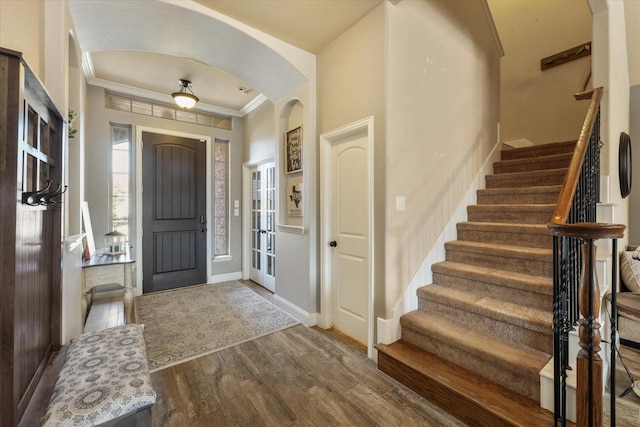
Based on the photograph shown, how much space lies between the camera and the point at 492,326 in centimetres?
203

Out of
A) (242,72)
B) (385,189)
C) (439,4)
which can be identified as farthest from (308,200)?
(439,4)

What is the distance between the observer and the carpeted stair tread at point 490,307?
1.83 m

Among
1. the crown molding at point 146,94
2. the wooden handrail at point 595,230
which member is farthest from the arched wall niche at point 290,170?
the wooden handrail at point 595,230

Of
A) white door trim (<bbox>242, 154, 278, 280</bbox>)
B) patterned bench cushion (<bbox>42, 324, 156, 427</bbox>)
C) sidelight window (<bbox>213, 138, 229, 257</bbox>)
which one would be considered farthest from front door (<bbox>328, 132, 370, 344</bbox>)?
sidelight window (<bbox>213, 138, 229, 257</bbox>)

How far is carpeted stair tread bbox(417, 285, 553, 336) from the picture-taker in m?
1.83

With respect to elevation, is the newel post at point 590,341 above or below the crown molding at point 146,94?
below

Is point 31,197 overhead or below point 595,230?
overhead

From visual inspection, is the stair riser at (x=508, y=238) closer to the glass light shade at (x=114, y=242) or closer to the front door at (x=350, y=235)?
the front door at (x=350, y=235)

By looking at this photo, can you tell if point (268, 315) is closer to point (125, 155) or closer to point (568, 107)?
point (125, 155)

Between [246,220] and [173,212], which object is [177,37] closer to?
[173,212]

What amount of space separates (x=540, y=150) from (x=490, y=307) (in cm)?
266

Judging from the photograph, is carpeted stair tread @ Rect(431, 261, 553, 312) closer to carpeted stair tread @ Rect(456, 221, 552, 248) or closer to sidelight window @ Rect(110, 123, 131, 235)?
carpeted stair tread @ Rect(456, 221, 552, 248)

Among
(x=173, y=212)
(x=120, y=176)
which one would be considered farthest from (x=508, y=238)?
(x=120, y=176)

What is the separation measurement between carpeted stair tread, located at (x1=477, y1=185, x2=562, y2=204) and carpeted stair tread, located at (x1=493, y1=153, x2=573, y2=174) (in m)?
0.52
